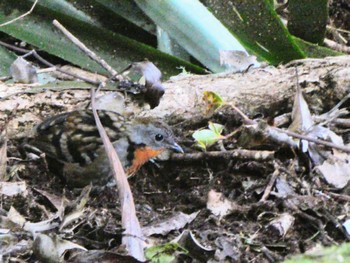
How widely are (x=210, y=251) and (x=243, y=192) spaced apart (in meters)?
0.80

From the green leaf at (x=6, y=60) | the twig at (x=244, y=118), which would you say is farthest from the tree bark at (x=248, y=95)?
the green leaf at (x=6, y=60)

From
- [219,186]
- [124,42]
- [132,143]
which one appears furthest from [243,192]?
[124,42]

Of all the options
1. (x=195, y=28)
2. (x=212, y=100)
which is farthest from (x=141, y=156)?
(x=195, y=28)

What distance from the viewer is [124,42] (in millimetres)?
6703

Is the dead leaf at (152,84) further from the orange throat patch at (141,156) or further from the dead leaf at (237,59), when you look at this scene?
the dead leaf at (237,59)

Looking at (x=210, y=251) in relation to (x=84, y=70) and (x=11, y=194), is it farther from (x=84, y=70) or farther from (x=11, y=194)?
(x=84, y=70)

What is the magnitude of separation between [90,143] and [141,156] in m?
0.32

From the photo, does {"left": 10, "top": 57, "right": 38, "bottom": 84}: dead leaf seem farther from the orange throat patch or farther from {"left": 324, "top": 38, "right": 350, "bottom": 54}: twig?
{"left": 324, "top": 38, "right": 350, "bottom": 54}: twig

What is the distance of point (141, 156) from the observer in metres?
5.36

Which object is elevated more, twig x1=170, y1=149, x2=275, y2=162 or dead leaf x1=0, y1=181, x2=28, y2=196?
twig x1=170, y1=149, x2=275, y2=162

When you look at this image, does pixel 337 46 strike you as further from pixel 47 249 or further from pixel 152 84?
pixel 47 249

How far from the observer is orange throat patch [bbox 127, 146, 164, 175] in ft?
17.4

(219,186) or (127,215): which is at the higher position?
(127,215)

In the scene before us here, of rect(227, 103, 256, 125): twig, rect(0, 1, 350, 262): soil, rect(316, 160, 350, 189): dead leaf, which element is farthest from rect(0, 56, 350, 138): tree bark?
rect(316, 160, 350, 189): dead leaf
